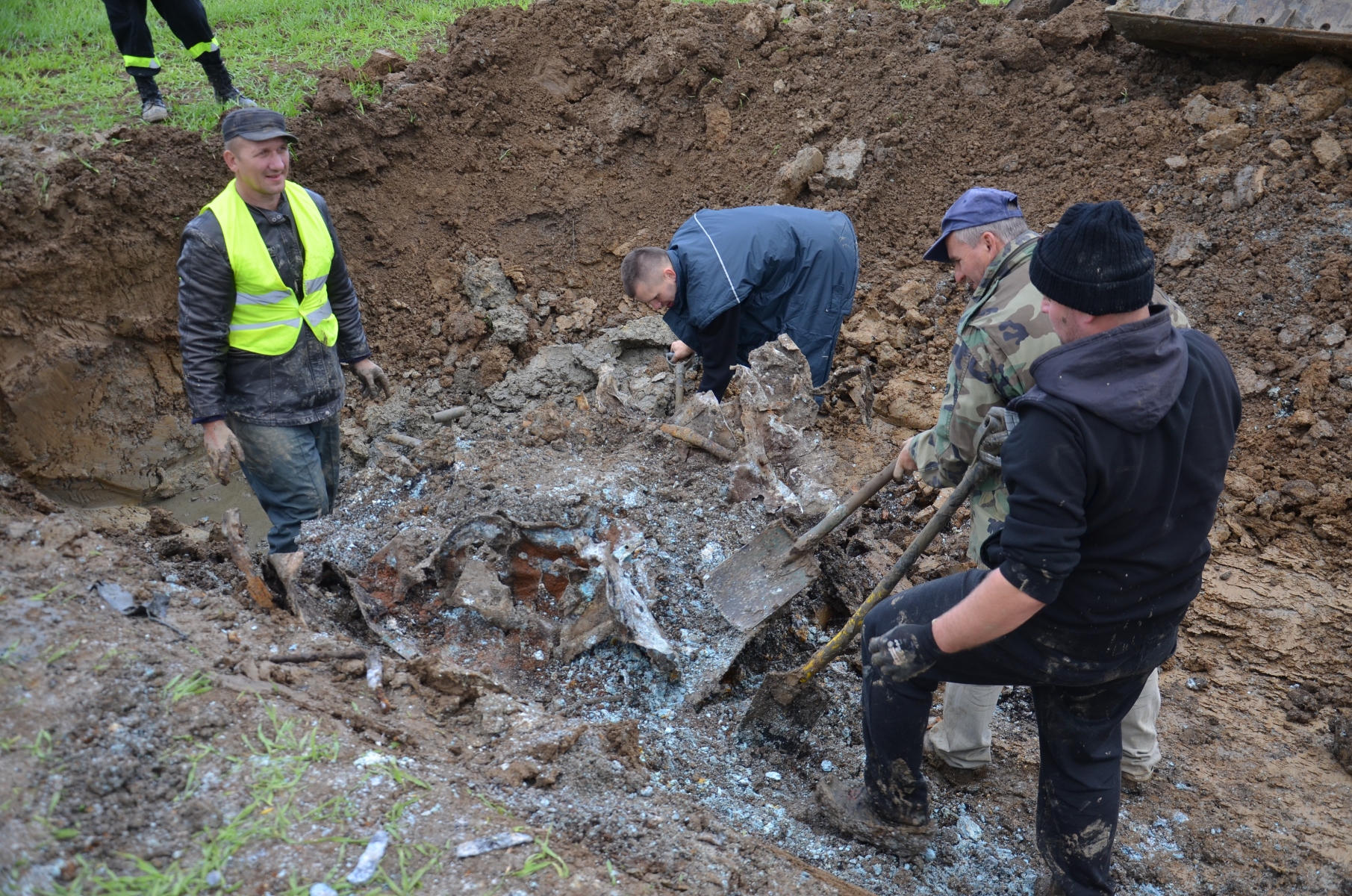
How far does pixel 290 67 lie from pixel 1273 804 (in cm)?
744

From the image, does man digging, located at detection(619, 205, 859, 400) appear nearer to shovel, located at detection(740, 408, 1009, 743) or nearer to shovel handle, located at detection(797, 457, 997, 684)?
shovel, located at detection(740, 408, 1009, 743)

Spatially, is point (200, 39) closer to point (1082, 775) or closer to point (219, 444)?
point (219, 444)

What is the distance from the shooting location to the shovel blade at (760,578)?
3309 mm

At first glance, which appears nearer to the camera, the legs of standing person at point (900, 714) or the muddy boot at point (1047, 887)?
the legs of standing person at point (900, 714)

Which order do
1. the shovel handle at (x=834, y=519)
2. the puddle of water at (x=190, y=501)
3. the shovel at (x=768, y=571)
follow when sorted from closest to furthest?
1. the shovel handle at (x=834, y=519)
2. the shovel at (x=768, y=571)
3. the puddle of water at (x=190, y=501)

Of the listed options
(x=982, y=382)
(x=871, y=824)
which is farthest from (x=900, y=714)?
(x=982, y=382)

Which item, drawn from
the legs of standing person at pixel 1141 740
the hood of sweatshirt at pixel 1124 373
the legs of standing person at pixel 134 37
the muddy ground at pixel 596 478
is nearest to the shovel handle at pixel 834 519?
the muddy ground at pixel 596 478

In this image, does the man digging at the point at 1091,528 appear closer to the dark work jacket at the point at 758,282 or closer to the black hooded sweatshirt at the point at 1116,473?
the black hooded sweatshirt at the point at 1116,473

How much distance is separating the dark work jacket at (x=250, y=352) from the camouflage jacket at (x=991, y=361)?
2.74 metres

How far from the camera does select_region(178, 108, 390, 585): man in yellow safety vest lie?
333 centimetres

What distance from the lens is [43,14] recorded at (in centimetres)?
663

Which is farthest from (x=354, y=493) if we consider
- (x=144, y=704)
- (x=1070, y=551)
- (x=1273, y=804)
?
(x=1273, y=804)

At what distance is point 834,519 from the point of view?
3.26 meters

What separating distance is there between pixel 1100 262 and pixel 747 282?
257 centimetres
